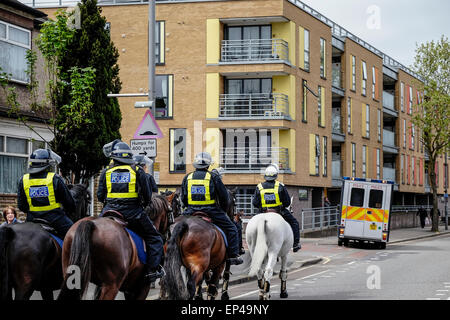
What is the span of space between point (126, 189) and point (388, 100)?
50.5m

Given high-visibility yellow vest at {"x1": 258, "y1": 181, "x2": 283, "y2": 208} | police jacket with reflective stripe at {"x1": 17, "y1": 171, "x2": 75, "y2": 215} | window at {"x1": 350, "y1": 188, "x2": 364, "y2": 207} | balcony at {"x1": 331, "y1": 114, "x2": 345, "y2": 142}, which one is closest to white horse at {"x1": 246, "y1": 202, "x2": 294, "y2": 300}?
high-visibility yellow vest at {"x1": 258, "y1": 181, "x2": 283, "y2": 208}

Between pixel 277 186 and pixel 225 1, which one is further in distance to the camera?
pixel 225 1

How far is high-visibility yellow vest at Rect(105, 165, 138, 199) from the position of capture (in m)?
8.18

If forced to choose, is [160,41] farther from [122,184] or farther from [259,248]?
[122,184]

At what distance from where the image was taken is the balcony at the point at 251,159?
36.7 metres

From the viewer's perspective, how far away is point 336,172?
4500cm

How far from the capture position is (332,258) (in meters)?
23.2

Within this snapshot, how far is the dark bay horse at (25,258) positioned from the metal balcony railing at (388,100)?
49.2 m

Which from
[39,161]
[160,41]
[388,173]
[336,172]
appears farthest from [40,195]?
[388,173]

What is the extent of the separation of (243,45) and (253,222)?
26.4 meters

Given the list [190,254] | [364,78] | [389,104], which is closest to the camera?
[190,254]

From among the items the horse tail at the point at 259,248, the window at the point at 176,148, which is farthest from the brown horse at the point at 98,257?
the window at the point at 176,148
